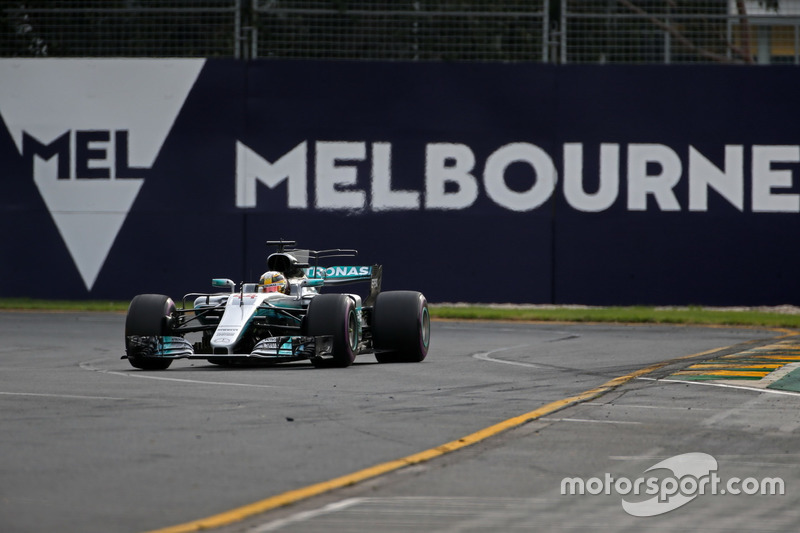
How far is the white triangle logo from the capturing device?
90.1ft

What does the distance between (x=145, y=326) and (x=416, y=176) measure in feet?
44.5

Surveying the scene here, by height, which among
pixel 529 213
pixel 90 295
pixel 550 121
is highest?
pixel 550 121

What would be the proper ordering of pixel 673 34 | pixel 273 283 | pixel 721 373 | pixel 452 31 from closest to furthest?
pixel 721 373, pixel 273 283, pixel 673 34, pixel 452 31

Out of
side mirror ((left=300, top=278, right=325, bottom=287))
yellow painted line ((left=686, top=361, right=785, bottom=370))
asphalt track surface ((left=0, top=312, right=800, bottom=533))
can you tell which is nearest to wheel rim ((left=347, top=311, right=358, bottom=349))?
asphalt track surface ((left=0, top=312, right=800, bottom=533))

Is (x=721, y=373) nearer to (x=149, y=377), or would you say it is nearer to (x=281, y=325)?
(x=281, y=325)

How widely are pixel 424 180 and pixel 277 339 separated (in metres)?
13.6

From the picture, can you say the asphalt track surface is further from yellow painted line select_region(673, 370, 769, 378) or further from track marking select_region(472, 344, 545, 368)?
yellow painted line select_region(673, 370, 769, 378)

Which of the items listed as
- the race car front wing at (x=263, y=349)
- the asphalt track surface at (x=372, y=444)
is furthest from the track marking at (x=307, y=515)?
the race car front wing at (x=263, y=349)

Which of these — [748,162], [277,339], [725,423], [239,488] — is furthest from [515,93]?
[239,488]

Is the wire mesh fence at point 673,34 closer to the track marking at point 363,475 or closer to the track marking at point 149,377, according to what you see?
the track marking at point 149,377

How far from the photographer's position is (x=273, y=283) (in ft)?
49.6

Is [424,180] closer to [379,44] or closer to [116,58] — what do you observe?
[379,44]

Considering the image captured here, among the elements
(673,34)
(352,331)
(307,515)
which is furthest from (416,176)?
(307,515)

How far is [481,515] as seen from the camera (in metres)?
6.11
